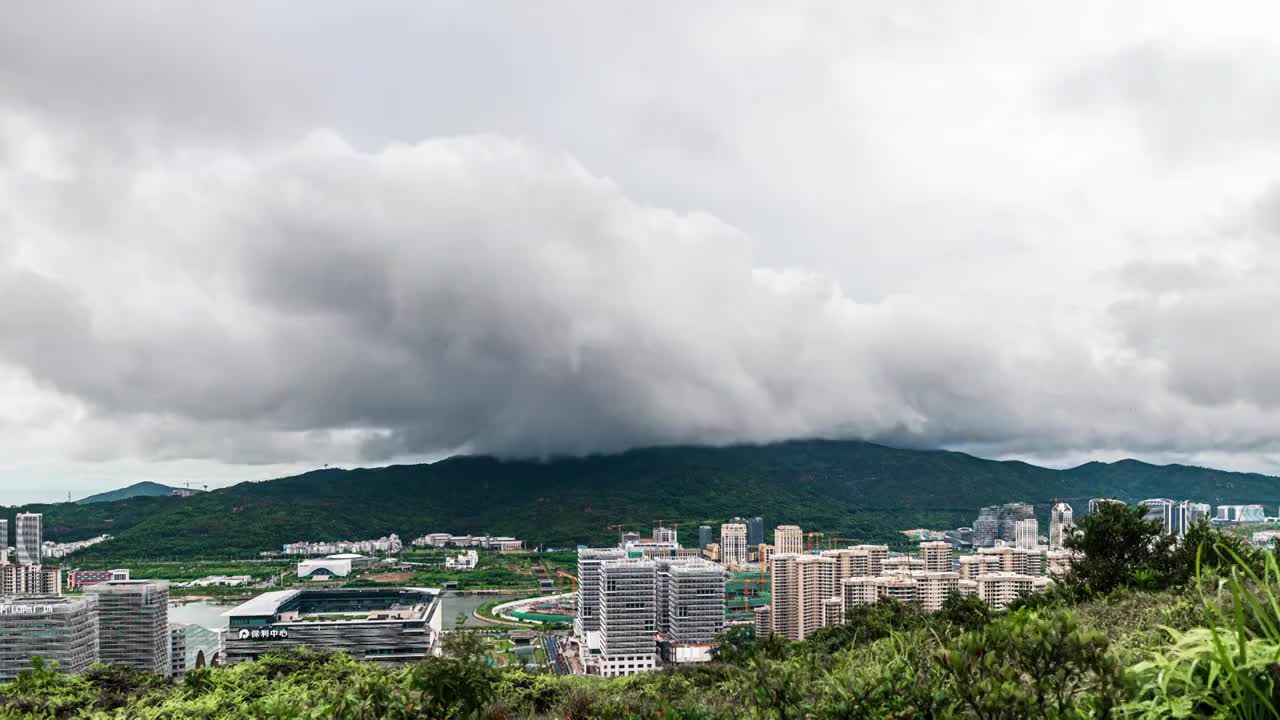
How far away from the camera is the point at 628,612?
3153 cm

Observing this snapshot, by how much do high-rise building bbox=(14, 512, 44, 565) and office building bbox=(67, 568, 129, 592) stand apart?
1080cm

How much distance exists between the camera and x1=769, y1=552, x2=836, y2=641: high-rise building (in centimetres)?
3422

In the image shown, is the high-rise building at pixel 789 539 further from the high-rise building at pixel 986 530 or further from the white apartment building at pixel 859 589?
the white apartment building at pixel 859 589

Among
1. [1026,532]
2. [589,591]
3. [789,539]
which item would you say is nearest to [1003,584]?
[589,591]

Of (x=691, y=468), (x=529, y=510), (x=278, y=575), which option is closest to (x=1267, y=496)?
(x=691, y=468)

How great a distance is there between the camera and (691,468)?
103688 mm

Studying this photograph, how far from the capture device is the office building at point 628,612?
30625 millimetres

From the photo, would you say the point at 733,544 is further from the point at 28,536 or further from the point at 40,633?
the point at 28,536

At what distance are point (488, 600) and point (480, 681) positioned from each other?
4916cm

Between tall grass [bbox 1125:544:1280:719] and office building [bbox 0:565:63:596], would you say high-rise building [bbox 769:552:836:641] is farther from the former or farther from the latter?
office building [bbox 0:565:63:596]

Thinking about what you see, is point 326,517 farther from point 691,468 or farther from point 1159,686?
point 1159,686

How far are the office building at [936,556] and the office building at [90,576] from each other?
51.8 meters

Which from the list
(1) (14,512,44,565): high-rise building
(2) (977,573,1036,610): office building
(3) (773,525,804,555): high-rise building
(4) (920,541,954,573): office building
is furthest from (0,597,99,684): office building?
(3) (773,525,804,555): high-rise building

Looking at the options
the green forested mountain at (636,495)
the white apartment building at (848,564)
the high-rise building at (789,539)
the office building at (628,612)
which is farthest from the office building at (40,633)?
the high-rise building at (789,539)
